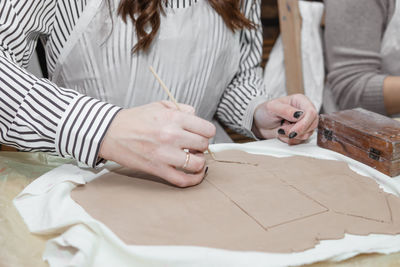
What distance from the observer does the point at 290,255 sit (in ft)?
1.69

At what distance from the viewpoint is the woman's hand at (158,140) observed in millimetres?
631

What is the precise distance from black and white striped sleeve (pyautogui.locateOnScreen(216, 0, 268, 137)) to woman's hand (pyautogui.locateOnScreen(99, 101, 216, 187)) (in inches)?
16.7

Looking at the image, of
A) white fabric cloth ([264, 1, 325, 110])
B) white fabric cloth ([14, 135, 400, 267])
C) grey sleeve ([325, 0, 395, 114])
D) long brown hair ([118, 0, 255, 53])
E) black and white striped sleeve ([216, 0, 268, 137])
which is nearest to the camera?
white fabric cloth ([14, 135, 400, 267])

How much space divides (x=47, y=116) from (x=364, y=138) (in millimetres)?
618

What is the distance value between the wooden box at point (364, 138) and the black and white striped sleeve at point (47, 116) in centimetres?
49

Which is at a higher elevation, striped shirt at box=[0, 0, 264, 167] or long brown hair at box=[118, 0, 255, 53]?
long brown hair at box=[118, 0, 255, 53]

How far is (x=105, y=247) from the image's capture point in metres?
0.52

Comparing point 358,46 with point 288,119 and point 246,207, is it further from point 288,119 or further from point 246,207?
point 246,207

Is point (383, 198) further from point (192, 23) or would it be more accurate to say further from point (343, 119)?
point (192, 23)

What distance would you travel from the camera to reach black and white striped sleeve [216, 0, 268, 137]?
3.55 ft

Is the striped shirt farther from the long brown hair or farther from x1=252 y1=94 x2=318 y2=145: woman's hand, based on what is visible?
x1=252 y1=94 x2=318 y2=145: woman's hand

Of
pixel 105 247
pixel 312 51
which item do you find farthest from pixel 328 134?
pixel 312 51

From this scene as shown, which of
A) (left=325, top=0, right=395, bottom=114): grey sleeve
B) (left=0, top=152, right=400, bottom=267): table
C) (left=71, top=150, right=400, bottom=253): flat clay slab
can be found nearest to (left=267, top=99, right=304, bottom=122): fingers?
(left=71, top=150, right=400, bottom=253): flat clay slab

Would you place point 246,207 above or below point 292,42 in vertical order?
below
